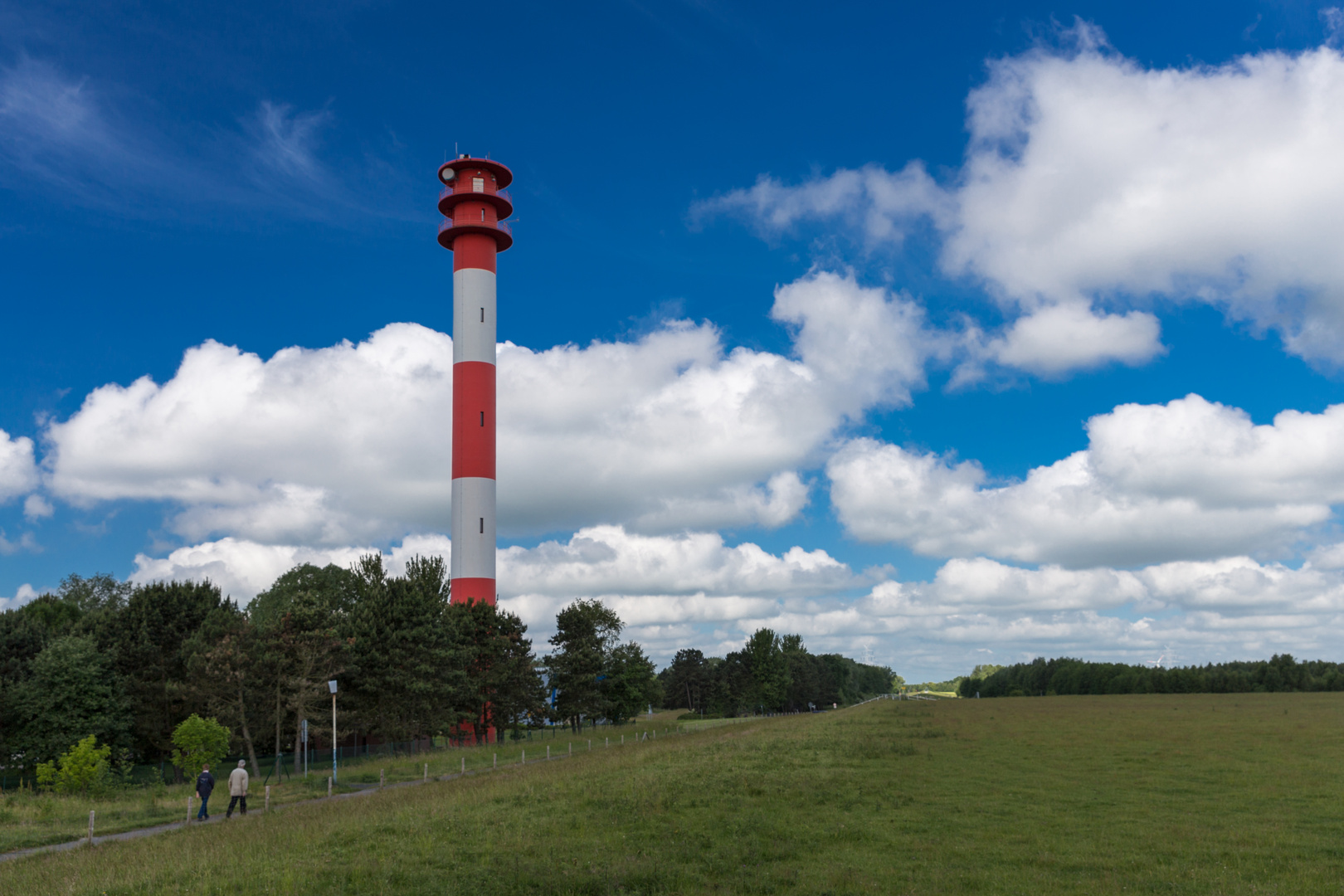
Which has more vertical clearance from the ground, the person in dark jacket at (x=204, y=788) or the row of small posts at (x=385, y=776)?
the person in dark jacket at (x=204, y=788)

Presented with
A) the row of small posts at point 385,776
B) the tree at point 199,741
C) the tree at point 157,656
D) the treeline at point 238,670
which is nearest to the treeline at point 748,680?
the row of small posts at point 385,776

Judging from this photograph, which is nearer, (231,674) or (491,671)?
(231,674)

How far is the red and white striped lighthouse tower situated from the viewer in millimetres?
64375

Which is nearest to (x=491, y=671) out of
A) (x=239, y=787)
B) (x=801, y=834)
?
(x=239, y=787)

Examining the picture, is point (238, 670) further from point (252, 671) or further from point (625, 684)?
point (625, 684)

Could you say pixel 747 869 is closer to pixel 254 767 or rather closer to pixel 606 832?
pixel 606 832

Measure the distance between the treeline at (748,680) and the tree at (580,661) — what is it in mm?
54305

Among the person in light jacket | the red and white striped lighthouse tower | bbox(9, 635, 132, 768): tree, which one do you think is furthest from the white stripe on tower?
the person in light jacket

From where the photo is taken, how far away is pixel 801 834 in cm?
2192

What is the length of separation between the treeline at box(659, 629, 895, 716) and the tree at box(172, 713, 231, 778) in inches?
3982

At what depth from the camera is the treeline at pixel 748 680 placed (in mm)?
141625

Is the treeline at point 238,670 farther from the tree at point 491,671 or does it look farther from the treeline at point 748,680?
the treeline at point 748,680

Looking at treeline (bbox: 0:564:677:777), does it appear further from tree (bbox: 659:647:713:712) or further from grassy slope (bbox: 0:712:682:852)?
tree (bbox: 659:647:713:712)

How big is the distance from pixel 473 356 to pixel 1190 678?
344 feet
